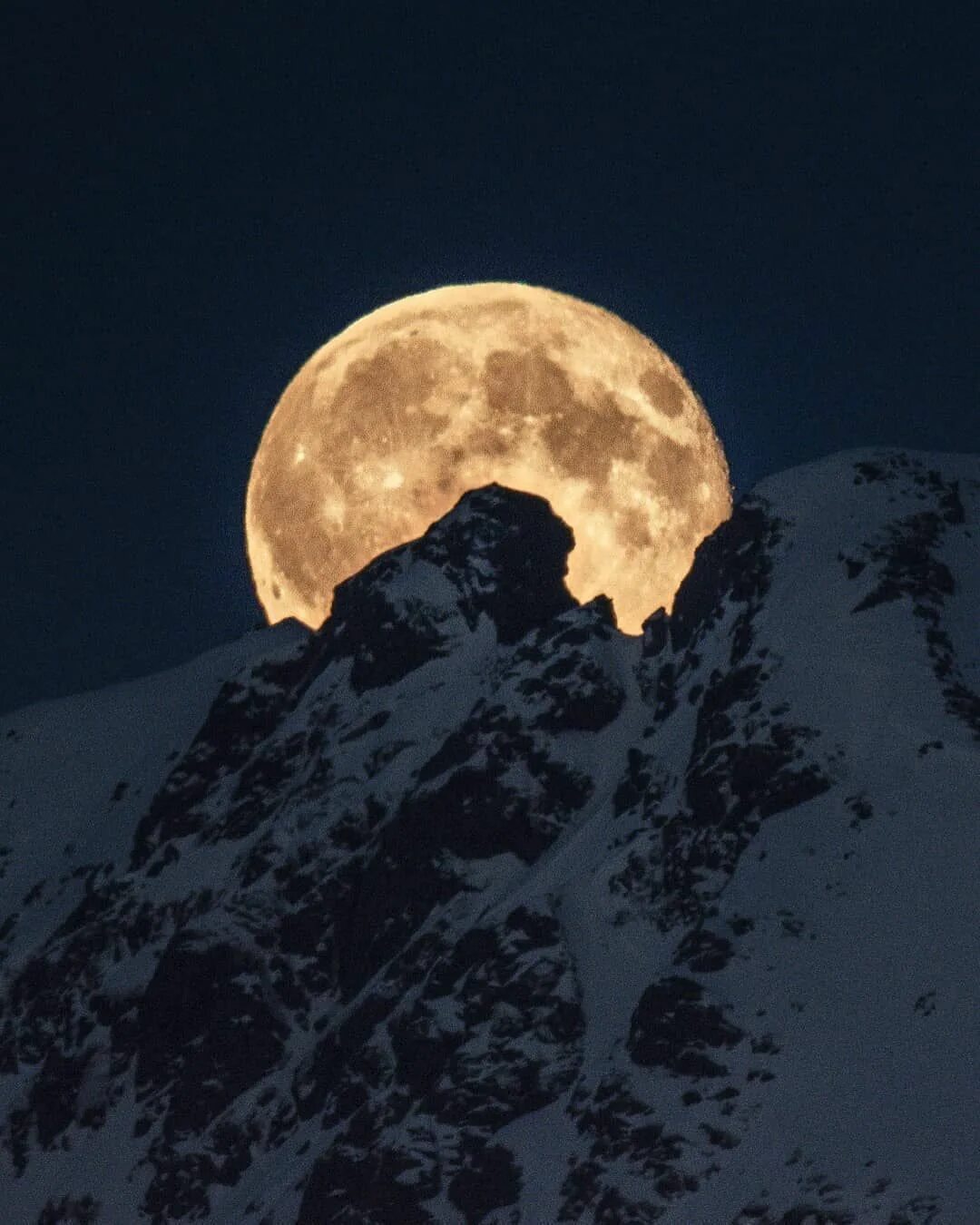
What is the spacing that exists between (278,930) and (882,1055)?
38076mm

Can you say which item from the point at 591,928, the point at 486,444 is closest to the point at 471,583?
the point at 486,444

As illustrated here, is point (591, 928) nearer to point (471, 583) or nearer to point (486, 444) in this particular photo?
point (471, 583)

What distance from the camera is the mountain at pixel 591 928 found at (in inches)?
6363

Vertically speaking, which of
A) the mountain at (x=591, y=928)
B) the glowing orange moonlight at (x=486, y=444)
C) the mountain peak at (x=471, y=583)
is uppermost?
the glowing orange moonlight at (x=486, y=444)

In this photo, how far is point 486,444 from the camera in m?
194

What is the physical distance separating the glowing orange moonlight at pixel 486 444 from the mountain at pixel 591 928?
256 centimetres

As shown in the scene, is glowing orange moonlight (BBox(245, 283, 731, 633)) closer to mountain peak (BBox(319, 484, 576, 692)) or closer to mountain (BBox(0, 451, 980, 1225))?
mountain peak (BBox(319, 484, 576, 692))

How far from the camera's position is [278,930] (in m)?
189

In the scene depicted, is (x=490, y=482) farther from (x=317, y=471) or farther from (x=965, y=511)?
(x=965, y=511)

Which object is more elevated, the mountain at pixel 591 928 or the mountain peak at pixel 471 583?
the mountain peak at pixel 471 583

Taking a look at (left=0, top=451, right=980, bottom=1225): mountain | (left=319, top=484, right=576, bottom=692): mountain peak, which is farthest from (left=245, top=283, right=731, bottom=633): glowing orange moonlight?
(left=0, top=451, right=980, bottom=1225): mountain

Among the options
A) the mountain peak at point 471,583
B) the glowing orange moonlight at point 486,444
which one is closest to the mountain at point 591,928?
the mountain peak at point 471,583

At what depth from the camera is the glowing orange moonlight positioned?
192 metres

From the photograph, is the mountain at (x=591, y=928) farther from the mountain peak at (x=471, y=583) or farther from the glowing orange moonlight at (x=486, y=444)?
the glowing orange moonlight at (x=486, y=444)
